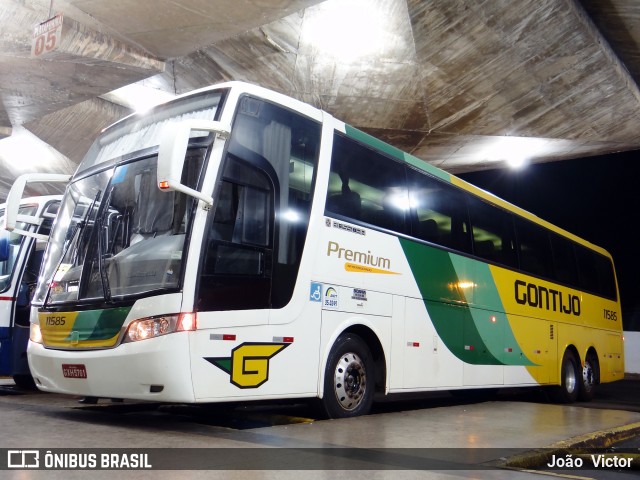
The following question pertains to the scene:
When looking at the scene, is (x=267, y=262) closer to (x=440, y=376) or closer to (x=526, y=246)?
→ (x=440, y=376)

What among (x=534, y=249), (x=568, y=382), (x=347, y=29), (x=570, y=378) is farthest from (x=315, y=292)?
(x=347, y=29)

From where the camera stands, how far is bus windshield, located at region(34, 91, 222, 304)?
5621 millimetres

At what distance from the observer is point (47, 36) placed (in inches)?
398

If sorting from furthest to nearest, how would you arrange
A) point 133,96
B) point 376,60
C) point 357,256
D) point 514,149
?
point 514,149 → point 133,96 → point 376,60 → point 357,256

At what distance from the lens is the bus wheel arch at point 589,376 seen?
12.7 meters

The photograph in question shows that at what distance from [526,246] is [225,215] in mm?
7307

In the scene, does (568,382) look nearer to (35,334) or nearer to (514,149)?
(514,149)

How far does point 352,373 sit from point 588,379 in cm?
795

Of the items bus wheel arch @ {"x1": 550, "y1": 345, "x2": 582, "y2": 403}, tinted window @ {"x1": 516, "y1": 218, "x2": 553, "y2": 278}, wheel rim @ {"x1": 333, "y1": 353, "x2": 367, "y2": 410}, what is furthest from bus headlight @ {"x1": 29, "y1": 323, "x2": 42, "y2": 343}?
bus wheel arch @ {"x1": 550, "y1": 345, "x2": 582, "y2": 403}

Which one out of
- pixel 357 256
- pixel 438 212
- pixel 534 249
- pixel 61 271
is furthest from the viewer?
pixel 534 249

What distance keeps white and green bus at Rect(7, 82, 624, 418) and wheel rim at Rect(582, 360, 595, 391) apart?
489 centimetres

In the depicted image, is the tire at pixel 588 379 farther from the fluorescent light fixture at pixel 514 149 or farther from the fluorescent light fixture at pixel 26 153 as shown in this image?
the fluorescent light fixture at pixel 26 153

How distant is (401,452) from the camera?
5043 mm

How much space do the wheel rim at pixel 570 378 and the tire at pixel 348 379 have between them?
6.46 meters
